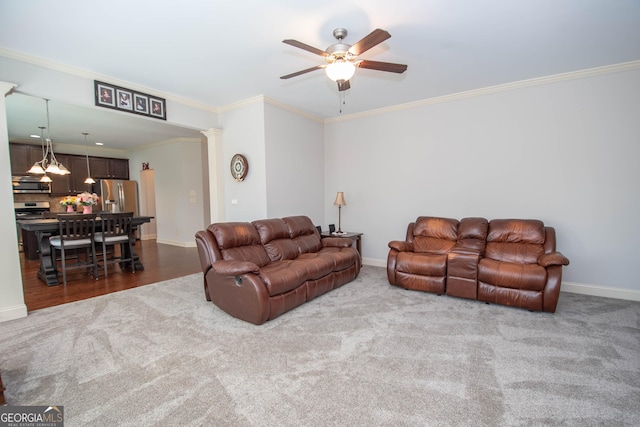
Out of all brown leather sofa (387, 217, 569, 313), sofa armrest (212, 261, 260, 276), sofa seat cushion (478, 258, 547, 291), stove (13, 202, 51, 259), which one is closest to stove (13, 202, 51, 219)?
stove (13, 202, 51, 259)

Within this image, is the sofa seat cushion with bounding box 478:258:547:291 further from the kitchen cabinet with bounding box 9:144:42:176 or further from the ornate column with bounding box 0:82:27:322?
the kitchen cabinet with bounding box 9:144:42:176

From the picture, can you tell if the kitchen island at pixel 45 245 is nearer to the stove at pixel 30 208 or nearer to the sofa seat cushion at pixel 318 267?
the stove at pixel 30 208

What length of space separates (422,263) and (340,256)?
1.05 m

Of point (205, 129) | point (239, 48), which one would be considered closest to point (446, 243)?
point (239, 48)

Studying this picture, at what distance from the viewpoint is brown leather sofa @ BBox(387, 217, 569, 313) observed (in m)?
3.04

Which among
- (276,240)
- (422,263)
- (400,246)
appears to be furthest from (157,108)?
(422,263)

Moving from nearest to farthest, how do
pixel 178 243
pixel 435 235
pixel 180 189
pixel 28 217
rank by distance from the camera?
pixel 435 235 → pixel 28 217 → pixel 180 189 → pixel 178 243

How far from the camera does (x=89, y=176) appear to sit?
7.84m

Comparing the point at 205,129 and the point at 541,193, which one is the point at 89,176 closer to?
the point at 205,129

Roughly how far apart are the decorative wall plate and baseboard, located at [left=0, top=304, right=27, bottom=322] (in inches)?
115

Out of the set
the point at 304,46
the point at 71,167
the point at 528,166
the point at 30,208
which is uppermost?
the point at 304,46

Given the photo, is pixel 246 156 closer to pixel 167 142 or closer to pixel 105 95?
pixel 105 95

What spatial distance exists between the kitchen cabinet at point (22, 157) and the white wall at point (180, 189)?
8.28ft

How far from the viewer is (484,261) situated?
3.38m
